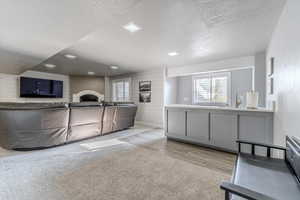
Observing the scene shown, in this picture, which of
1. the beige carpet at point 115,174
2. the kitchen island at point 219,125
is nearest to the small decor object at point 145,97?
the kitchen island at point 219,125

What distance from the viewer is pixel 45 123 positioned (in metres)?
2.96

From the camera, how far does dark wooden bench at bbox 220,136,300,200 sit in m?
0.91

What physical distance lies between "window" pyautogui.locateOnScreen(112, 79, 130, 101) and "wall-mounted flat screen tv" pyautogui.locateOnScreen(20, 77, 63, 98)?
260 cm

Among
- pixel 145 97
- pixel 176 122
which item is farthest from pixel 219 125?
pixel 145 97

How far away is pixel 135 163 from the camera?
2.39 meters

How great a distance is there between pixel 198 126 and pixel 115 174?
219 centimetres

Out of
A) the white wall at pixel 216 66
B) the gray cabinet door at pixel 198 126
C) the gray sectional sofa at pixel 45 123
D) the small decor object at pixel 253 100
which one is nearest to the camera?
the small decor object at pixel 253 100

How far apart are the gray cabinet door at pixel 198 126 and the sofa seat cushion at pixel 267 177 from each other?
1776 mm

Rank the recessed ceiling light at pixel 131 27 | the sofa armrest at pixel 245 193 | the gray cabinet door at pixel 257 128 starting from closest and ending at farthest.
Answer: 1. the sofa armrest at pixel 245 193
2. the recessed ceiling light at pixel 131 27
3. the gray cabinet door at pixel 257 128

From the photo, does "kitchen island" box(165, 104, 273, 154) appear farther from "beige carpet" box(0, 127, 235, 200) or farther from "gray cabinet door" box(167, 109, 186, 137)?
"beige carpet" box(0, 127, 235, 200)

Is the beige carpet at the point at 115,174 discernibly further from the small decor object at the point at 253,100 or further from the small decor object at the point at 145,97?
the small decor object at the point at 145,97

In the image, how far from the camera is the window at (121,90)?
280 inches

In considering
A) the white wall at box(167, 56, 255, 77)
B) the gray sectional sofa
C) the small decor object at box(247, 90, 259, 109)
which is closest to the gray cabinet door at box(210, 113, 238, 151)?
the small decor object at box(247, 90, 259, 109)

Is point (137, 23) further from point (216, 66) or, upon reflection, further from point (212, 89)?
point (212, 89)
